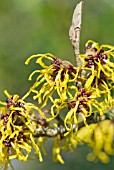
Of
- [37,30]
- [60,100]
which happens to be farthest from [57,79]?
[37,30]

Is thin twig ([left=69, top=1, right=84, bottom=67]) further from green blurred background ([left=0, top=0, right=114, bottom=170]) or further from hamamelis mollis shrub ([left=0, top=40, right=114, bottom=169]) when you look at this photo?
green blurred background ([left=0, top=0, right=114, bottom=170])

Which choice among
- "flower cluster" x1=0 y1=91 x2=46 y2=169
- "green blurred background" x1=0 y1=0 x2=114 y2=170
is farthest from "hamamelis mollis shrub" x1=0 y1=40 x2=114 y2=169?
"green blurred background" x1=0 y1=0 x2=114 y2=170

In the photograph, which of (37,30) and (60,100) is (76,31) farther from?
(37,30)

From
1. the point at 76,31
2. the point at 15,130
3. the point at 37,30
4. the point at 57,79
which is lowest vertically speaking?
the point at 15,130

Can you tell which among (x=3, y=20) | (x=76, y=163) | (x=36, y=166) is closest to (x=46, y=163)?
(x=36, y=166)

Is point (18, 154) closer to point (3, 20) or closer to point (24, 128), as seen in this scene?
point (24, 128)

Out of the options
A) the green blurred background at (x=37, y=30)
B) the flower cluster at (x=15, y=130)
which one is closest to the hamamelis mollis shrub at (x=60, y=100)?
the flower cluster at (x=15, y=130)

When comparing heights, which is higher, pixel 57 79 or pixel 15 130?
pixel 57 79

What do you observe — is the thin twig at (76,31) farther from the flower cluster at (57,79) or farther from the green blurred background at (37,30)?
the green blurred background at (37,30)
